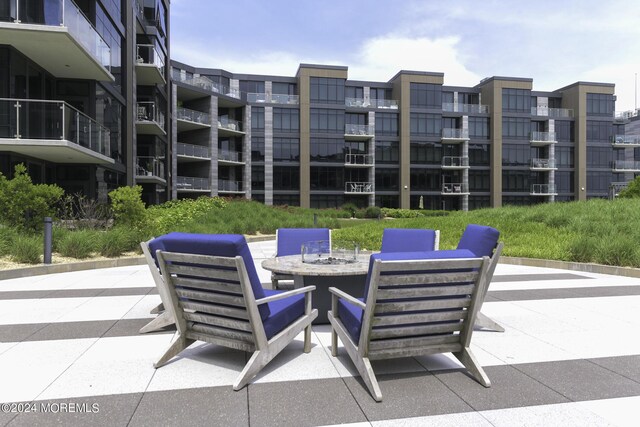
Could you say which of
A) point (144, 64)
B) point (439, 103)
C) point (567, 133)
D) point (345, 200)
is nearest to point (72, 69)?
point (144, 64)

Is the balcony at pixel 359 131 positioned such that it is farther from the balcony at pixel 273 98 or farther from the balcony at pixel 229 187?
Result: the balcony at pixel 229 187

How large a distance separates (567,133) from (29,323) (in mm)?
59204

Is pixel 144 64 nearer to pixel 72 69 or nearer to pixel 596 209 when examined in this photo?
pixel 72 69

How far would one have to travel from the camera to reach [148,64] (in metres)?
24.2

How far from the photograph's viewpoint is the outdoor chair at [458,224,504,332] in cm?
455

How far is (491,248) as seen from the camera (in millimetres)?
4586

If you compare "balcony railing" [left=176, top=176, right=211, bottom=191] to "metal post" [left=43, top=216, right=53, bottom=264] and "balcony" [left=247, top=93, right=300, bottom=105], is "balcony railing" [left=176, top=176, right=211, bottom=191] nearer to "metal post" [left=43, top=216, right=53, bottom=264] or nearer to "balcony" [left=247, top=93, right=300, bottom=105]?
"balcony" [left=247, top=93, right=300, bottom=105]

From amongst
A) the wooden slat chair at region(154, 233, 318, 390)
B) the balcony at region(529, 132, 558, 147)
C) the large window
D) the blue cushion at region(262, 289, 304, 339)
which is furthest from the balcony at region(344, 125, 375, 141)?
the wooden slat chair at region(154, 233, 318, 390)

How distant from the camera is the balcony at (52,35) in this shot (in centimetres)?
1257

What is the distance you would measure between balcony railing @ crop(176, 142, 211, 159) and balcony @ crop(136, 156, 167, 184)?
8208 mm

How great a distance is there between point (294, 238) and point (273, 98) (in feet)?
Answer: 130

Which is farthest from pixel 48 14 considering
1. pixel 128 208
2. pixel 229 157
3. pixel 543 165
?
pixel 543 165

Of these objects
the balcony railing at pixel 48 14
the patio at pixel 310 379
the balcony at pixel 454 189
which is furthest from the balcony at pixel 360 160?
the patio at pixel 310 379

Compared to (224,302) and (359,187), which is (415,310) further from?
(359,187)
